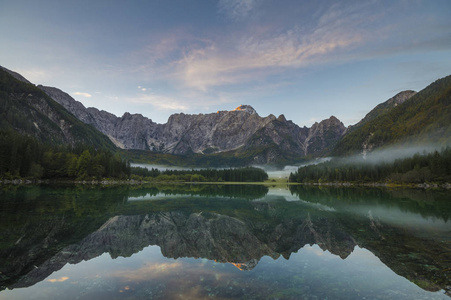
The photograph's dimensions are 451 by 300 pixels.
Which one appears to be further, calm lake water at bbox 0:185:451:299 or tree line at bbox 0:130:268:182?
tree line at bbox 0:130:268:182

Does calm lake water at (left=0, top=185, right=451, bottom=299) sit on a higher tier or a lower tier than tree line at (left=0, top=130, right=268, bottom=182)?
lower

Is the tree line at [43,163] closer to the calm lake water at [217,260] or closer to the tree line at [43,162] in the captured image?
the tree line at [43,162]

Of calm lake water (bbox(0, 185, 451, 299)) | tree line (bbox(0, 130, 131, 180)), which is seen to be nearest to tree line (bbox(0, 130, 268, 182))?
tree line (bbox(0, 130, 131, 180))

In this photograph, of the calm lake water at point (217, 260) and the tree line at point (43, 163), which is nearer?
the calm lake water at point (217, 260)

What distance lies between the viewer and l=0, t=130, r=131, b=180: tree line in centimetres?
11200

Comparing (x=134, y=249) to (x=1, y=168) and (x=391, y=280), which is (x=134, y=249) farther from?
(x=1, y=168)

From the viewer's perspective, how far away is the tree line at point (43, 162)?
112m

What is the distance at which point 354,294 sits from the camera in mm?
13055

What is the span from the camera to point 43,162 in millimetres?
132500

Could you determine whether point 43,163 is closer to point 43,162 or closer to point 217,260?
point 43,162

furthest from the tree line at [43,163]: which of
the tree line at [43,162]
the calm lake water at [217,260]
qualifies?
the calm lake water at [217,260]

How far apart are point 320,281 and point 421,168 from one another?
640 ft

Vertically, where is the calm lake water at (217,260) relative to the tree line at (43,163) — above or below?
below

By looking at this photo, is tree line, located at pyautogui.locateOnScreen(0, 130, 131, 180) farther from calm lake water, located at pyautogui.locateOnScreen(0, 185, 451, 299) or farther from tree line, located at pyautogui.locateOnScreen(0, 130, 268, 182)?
calm lake water, located at pyautogui.locateOnScreen(0, 185, 451, 299)
